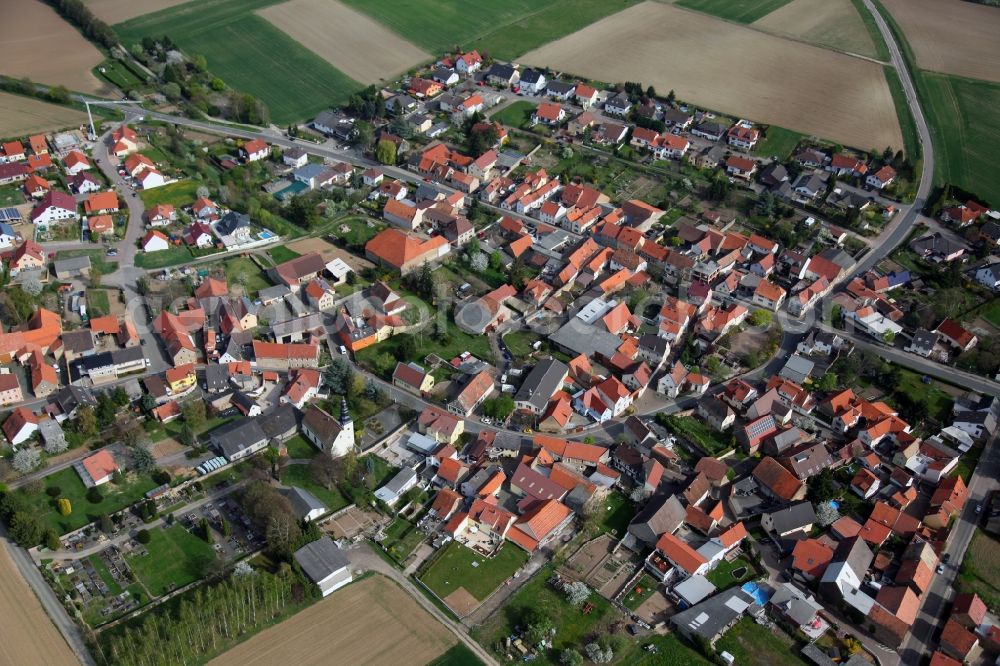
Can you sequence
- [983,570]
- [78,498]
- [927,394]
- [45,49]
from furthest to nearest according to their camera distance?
[45,49]
[927,394]
[78,498]
[983,570]

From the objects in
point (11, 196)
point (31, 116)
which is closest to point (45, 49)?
point (31, 116)

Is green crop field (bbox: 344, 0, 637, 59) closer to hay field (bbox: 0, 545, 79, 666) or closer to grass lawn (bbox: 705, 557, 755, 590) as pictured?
grass lawn (bbox: 705, 557, 755, 590)

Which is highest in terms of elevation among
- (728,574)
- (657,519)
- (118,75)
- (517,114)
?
(118,75)

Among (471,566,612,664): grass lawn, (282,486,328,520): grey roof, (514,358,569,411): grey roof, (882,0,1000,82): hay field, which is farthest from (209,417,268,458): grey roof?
(882,0,1000,82): hay field

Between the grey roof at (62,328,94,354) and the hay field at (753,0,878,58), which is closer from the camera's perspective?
the grey roof at (62,328,94,354)

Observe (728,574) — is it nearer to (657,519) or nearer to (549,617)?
(657,519)

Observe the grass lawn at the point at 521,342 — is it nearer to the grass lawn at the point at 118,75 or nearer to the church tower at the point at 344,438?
the church tower at the point at 344,438

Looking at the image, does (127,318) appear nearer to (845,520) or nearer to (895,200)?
(845,520)
